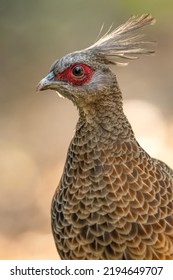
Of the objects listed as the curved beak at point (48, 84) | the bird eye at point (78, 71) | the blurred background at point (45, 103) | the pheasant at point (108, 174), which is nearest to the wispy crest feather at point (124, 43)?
the pheasant at point (108, 174)

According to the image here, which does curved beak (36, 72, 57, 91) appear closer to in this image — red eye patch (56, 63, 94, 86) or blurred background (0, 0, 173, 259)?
red eye patch (56, 63, 94, 86)

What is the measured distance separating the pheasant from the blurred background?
1.30m

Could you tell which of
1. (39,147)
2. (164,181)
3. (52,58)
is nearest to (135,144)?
(164,181)

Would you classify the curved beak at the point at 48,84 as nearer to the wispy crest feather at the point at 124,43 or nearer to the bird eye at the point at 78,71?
the bird eye at the point at 78,71

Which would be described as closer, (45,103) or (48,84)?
(48,84)

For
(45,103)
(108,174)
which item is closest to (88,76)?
(108,174)

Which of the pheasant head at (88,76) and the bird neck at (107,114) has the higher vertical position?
the pheasant head at (88,76)

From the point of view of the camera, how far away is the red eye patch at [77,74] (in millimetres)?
2926

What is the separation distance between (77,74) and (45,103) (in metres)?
2.56

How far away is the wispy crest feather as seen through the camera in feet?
9.78

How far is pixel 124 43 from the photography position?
120 inches

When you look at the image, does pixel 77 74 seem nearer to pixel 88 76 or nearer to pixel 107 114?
pixel 88 76

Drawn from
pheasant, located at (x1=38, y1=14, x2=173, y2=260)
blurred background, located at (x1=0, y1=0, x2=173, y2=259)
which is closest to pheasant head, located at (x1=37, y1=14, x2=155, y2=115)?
pheasant, located at (x1=38, y1=14, x2=173, y2=260)

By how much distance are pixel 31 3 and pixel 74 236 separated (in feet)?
6.95
